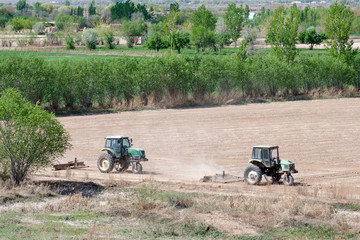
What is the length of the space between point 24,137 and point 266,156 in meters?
9.42

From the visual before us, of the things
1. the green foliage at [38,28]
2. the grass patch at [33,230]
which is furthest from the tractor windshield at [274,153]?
the green foliage at [38,28]

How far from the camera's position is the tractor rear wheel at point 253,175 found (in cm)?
2211

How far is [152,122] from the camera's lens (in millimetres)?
38344

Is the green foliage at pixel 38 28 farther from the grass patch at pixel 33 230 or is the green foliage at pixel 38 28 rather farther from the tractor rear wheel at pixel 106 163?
the grass patch at pixel 33 230

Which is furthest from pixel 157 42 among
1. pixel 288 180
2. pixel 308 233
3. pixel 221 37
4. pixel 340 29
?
pixel 308 233

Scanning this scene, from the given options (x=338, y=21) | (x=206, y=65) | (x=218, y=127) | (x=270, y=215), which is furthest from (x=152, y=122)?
(x=338, y=21)

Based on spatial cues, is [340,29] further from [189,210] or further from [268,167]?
[189,210]

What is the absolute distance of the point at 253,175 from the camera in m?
22.3

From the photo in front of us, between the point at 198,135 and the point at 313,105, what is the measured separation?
→ 15.1m

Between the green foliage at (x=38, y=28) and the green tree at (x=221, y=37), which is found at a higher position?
the green tree at (x=221, y=37)

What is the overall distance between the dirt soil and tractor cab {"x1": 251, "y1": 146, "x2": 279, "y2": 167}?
36.9 inches

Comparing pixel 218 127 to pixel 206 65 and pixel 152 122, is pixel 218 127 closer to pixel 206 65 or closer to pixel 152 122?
pixel 152 122

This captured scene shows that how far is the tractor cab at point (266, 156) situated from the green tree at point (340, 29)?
111 feet

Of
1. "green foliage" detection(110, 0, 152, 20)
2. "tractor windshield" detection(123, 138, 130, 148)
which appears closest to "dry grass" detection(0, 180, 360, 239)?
"tractor windshield" detection(123, 138, 130, 148)
